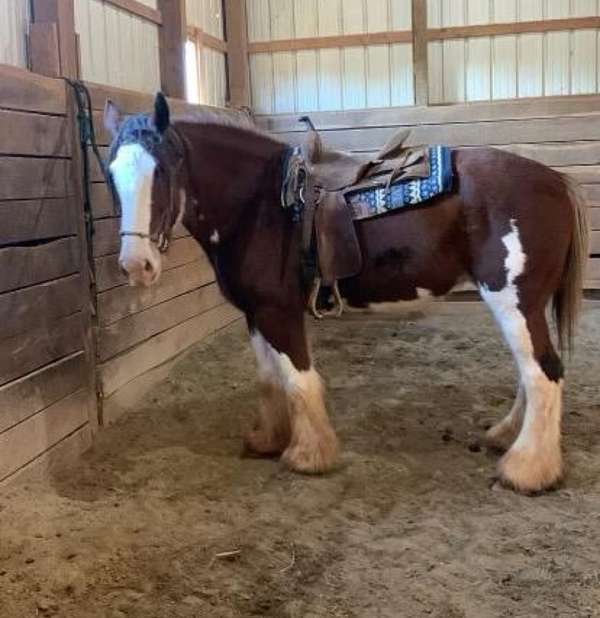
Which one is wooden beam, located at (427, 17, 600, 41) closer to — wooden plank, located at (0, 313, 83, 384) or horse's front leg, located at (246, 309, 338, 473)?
horse's front leg, located at (246, 309, 338, 473)

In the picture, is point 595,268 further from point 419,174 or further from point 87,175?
point 87,175

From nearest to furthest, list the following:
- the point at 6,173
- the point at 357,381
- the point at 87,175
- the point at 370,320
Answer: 1. the point at 6,173
2. the point at 87,175
3. the point at 357,381
4. the point at 370,320

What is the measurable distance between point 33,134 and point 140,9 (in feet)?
7.42

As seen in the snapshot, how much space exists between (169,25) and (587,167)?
2.96 metres

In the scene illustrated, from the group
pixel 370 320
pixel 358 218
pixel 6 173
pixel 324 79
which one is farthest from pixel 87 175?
pixel 324 79

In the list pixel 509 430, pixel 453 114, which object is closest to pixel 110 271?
pixel 509 430

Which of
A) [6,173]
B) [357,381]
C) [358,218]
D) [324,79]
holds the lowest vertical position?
[357,381]

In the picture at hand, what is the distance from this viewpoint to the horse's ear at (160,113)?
2.75m

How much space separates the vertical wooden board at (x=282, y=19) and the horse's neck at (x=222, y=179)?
156 inches

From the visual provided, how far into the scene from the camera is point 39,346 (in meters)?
3.14

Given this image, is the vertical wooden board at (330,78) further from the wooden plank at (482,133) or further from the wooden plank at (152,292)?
Result: the wooden plank at (152,292)

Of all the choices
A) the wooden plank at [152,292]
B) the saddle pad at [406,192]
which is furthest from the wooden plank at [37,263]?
the saddle pad at [406,192]

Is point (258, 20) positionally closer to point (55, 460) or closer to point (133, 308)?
point (133, 308)

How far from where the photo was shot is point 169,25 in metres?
5.34
